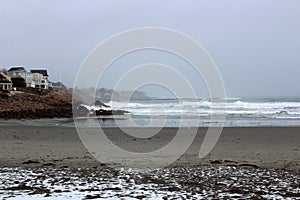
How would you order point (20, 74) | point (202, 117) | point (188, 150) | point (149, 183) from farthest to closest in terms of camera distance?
1. point (20, 74)
2. point (202, 117)
3. point (188, 150)
4. point (149, 183)

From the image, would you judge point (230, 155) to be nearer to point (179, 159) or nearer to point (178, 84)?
point (179, 159)

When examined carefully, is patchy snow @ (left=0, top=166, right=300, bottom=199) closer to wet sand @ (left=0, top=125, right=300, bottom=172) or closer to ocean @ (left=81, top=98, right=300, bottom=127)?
wet sand @ (left=0, top=125, right=300, bottom=172)

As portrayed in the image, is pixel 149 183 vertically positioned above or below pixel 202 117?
below

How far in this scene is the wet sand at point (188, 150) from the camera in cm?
935

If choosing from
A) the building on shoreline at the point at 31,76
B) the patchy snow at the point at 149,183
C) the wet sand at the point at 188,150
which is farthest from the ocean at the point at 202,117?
→ the building on shoreline at the point at 31,76

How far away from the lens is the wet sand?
935cm

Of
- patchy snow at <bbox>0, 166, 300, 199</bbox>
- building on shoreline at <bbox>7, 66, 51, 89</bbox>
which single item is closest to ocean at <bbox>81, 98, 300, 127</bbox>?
patchy snow at <bbox>0, 166, 300, 199</bbox>

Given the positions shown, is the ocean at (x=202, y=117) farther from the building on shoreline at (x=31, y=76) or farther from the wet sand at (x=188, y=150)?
the building on shoreline at (x=31, y=76)

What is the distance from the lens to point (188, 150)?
39.3ft

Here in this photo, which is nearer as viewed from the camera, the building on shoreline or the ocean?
the ocean

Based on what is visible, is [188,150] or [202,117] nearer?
[188,150]

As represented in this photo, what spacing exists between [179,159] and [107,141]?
5003mm

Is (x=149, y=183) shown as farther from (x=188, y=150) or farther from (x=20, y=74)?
(x=20, y=74)

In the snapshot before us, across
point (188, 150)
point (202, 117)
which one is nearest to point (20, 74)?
point (202, 117)
